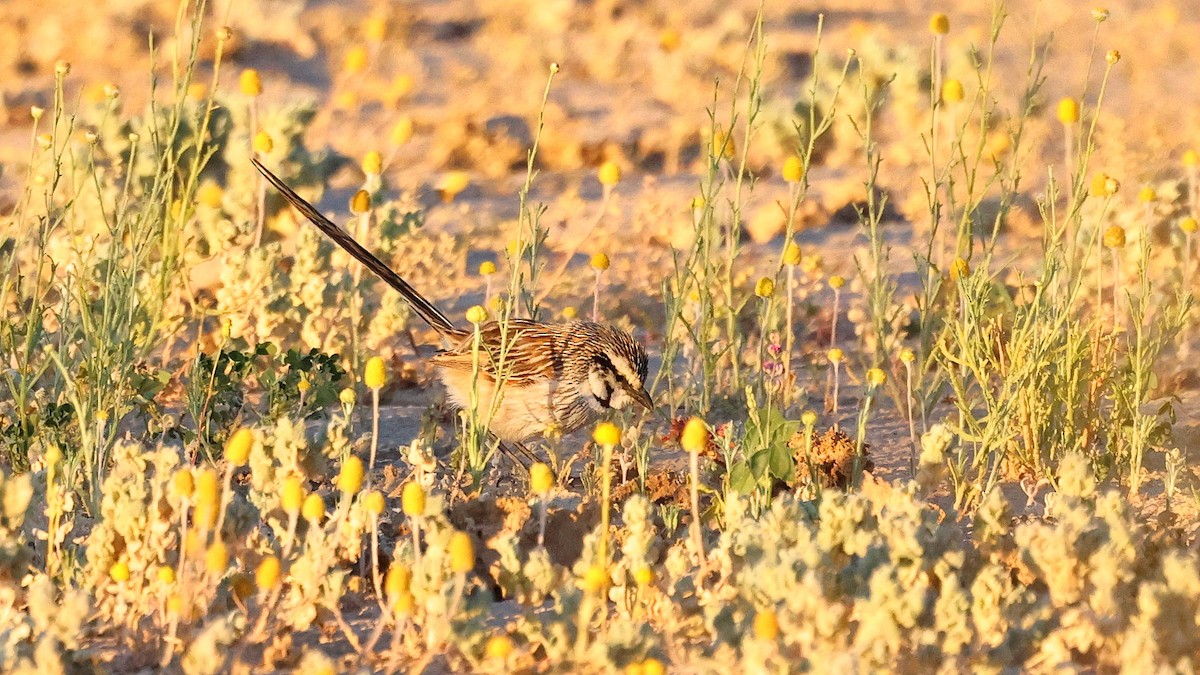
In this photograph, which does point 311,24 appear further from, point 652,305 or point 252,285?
point 252,285

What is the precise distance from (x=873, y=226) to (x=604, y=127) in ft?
16.1

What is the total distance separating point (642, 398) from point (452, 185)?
330cm

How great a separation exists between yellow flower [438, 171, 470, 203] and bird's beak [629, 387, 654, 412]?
324 cm

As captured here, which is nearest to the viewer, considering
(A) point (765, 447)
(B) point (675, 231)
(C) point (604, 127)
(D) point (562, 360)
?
(A) point (765, 447)

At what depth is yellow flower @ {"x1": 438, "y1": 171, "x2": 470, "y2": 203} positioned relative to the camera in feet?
28.2

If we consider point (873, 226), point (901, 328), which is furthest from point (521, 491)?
point (901, 328)

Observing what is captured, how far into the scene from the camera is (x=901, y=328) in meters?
6.70

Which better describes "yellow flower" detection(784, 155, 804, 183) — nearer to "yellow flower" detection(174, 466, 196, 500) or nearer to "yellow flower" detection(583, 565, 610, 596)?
"yellow flower" detection(583, 565, 610, 596)

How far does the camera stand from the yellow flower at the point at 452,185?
28.2 ft

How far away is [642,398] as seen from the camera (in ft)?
18.1

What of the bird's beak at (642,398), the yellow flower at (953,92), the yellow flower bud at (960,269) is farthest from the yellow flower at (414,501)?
the yellow flower at (953,92)

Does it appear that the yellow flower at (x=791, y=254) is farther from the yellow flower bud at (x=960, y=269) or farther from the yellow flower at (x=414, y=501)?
the yellow flower at (x=414, y=501)

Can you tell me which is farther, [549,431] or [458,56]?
[458,56]

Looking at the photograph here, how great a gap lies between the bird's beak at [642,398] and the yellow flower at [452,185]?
3236 millimetres
